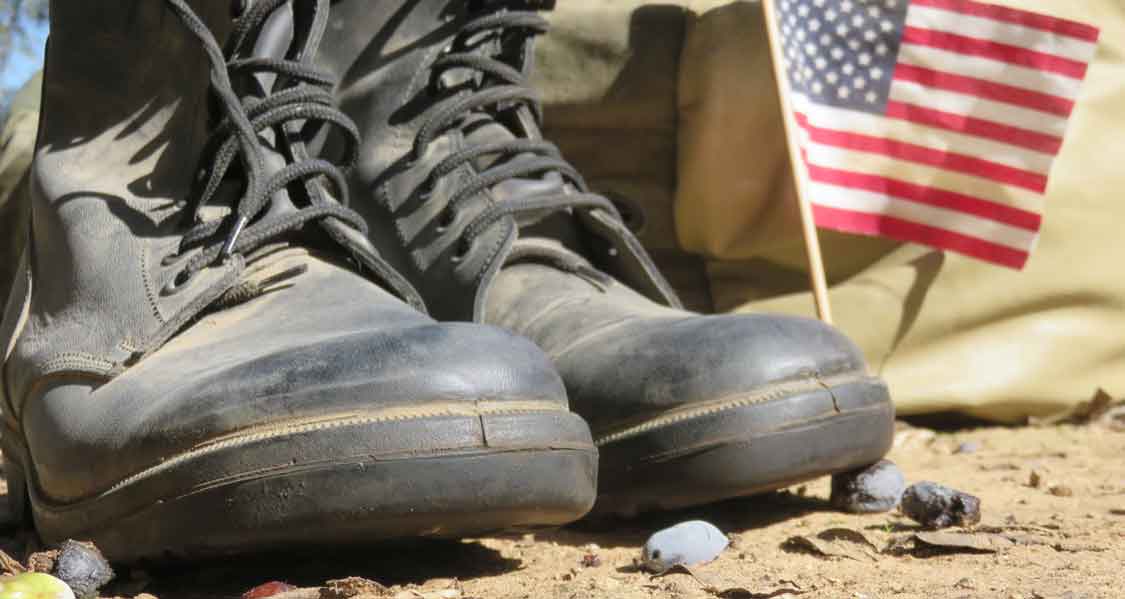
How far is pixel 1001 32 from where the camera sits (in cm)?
254

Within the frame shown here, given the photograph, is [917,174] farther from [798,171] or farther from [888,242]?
[798,171]

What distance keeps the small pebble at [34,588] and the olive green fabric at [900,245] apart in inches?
60.1

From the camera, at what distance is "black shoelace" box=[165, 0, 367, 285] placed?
59.2 inches

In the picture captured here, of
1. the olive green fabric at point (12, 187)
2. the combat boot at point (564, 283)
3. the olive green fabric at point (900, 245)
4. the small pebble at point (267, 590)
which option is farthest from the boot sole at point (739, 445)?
the olive green fabric at point (12, 187)

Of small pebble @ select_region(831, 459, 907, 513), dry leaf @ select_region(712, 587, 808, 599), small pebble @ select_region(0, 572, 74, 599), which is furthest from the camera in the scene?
small pebble @ select_region(831, 459, 907, 513)

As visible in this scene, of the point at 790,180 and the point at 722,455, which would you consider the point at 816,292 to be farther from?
the point at 722,455

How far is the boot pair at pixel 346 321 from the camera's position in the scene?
1252mm

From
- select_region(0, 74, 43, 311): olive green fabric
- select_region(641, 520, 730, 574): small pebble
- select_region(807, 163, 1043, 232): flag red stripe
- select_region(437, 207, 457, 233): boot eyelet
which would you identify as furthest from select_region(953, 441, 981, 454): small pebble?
select_region(0, 74, 43, 311): olive green fabric

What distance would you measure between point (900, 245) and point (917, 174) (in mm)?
139

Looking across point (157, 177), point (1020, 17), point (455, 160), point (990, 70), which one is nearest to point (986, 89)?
point (990, 70)

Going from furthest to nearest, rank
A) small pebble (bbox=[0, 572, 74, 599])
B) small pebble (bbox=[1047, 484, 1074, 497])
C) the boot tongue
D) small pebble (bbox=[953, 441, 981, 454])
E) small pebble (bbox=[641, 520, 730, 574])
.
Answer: small pebble (bbox=[953, 441, 981, 454]) → small pebble (bbox=[1047, 484, 1074, 497]) → the boot tongue → small pebble (bbox=[641, 520, 730, 574]) → small pebble (bbox=[0, 572, 74, 599])

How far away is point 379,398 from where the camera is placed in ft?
4.12

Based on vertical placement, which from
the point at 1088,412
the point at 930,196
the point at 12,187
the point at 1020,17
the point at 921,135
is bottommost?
the point at 1088,412

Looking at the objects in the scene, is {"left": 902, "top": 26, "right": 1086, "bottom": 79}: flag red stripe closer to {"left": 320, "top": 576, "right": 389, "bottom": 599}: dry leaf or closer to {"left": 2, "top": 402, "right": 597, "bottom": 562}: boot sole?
{"left": 2, "top": 402, "right": 597, "bottom": 562}: boot sole
